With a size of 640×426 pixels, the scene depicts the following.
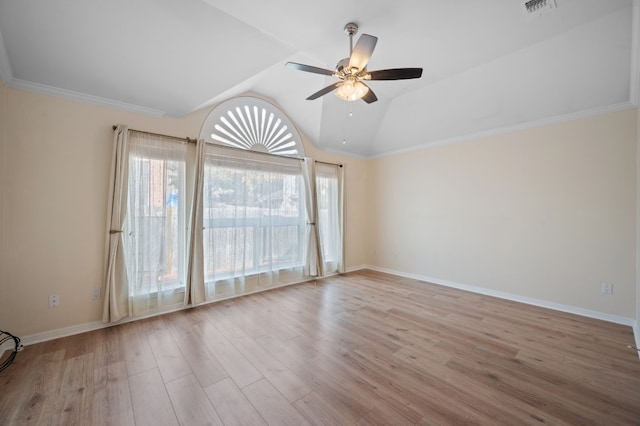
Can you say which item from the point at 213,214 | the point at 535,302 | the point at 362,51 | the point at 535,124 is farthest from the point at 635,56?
the point at 213,214

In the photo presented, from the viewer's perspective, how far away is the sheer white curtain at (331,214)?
4.81 metres

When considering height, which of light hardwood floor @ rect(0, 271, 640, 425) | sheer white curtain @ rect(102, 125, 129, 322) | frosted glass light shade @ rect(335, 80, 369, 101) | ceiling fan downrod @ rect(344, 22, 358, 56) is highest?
ceiling fan downrod @ rect(344, 22, 358, 56)

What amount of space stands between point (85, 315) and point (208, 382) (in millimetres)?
1838

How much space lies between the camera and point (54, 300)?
2.44 m

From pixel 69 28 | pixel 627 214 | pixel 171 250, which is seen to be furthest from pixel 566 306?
pixel 69 28

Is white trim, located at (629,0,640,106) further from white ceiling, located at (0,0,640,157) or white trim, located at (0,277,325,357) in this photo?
white trim, located at (0,277,325,357)

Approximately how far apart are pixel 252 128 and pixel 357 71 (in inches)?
83.2

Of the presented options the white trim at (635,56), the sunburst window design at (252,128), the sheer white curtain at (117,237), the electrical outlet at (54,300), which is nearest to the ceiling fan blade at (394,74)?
the white trim at (635,56)

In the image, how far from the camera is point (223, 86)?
9.47 ft

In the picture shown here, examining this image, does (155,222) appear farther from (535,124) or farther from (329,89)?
(535,124)

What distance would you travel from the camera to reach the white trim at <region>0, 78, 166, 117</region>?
2288 mm

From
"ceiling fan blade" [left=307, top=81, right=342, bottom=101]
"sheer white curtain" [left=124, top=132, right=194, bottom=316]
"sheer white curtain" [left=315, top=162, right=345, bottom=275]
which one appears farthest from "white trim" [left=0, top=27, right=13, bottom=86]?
"sheer white curtain" [left=315, top=162, right=345, bottom=275]

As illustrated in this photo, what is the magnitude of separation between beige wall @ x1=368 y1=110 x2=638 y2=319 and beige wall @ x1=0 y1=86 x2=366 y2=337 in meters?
4.73

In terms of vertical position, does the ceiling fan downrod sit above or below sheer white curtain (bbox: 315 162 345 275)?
above
